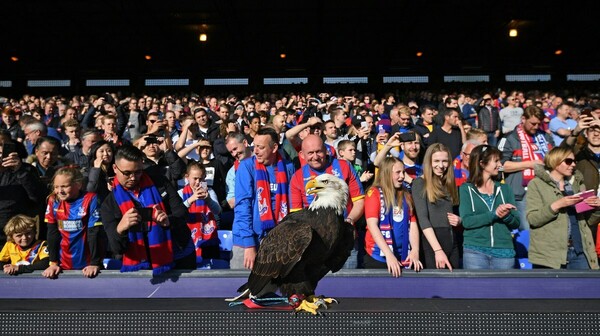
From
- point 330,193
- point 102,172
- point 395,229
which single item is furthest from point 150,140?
point 330,193

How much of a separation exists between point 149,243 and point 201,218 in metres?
1.31

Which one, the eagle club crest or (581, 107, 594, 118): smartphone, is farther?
(581, 107, 594, 118): smartphone

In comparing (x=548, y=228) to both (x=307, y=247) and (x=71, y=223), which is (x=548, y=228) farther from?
(x=71, y=223)

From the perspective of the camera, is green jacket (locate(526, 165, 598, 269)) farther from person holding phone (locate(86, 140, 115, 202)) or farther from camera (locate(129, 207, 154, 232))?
person holding phone (locate(86, 140, 115, 202))

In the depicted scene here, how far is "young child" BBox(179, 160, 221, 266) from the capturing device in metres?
5.67

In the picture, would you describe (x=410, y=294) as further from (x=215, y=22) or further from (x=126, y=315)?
(x=215, y=22)

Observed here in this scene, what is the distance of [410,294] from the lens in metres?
4.39

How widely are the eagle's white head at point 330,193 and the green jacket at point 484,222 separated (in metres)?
2.32

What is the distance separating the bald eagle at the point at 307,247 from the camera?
2877 mm

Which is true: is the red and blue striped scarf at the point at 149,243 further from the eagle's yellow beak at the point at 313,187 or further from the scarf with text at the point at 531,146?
the scarf with text at the point at 531,146

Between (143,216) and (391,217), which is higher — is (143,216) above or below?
above

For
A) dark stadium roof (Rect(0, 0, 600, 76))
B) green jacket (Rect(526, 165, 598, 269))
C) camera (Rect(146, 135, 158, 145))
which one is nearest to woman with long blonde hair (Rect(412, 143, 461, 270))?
green jacket (Rect(526, 165, 598, 269))

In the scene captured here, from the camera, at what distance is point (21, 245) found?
5016 millimetres

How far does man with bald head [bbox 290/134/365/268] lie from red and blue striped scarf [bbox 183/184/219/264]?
1.29 m
